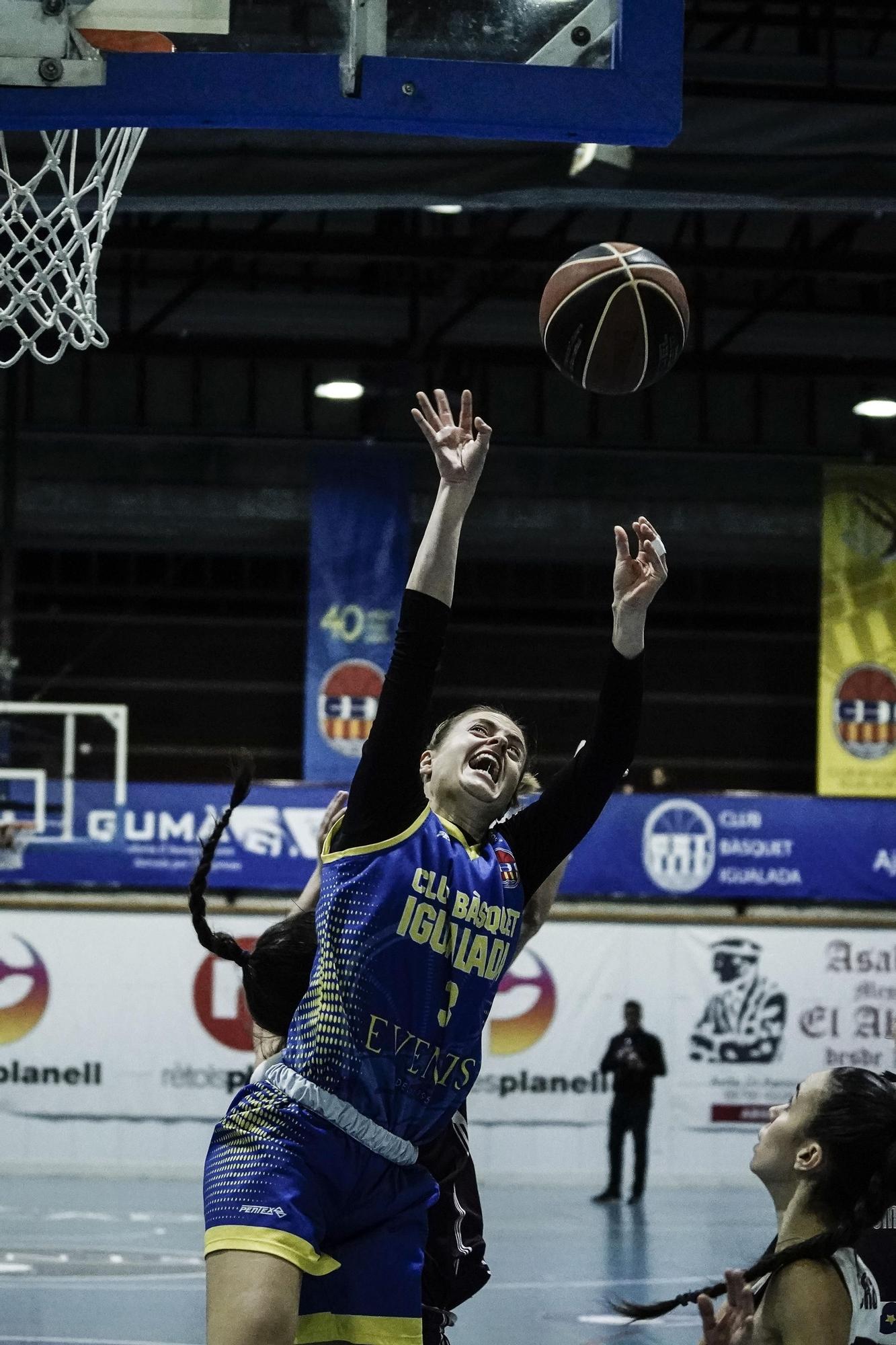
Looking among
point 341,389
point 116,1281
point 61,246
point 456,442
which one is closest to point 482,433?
point 456,442

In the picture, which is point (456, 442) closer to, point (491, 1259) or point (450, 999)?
point (450, 999)

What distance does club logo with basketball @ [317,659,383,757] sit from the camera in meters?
15.4

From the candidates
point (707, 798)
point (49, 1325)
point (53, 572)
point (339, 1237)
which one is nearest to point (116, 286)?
point (53, 572)

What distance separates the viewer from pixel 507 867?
3527 mm

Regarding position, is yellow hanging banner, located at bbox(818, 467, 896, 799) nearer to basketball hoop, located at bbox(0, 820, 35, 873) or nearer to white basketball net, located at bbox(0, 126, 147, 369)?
basketball hoop, located at bbox(0, 820, 35, 873)

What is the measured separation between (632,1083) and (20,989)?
5243 mm

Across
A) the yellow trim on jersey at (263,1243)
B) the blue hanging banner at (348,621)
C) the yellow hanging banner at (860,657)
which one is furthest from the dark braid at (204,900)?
the yellow hanging banner at (860,657)

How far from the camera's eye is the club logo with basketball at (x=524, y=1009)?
14.7m

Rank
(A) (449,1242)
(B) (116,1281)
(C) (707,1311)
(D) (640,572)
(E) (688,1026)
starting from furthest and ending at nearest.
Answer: (E) (688,1026), (B) (116,1281), (A) (449,1242), (D) (640,572), (C) (707,1311)

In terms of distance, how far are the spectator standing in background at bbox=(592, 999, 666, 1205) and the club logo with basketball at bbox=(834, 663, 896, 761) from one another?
3412 millimetres

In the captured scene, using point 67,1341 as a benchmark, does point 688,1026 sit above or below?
above

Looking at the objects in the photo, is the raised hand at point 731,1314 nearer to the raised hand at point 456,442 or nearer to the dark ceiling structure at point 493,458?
the raised hand at point 456,442

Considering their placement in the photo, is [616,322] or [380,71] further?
[616,322]

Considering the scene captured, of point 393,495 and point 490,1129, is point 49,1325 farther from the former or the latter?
point 393,495
